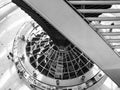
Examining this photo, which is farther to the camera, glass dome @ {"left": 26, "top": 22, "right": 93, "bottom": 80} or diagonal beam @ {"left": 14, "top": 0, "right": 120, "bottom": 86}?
glass dome @ {"left": 26, "top": 22, "right": 93, "bottom": 80}

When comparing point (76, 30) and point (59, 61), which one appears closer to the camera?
point (76, 30)

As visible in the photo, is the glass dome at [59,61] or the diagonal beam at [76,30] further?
the glass dome at [59,61]

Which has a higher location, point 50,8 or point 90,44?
point 50,8

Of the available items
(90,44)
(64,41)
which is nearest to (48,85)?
(64,41)

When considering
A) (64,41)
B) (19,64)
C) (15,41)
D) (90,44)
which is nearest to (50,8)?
(90,44)

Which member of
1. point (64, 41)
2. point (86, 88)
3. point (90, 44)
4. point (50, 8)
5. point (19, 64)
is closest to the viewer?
point (50, 8)

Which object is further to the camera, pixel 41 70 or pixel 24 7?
pixel 41 70

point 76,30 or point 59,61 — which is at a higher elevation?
point 76,30

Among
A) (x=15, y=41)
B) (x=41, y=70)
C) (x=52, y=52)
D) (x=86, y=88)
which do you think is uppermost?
(x=15, y=41)

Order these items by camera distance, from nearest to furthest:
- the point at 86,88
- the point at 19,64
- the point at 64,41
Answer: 1. the point at 64,41
2. the point at 86,88
3. the point at 19,64

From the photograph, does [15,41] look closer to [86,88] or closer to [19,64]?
[19,64]
